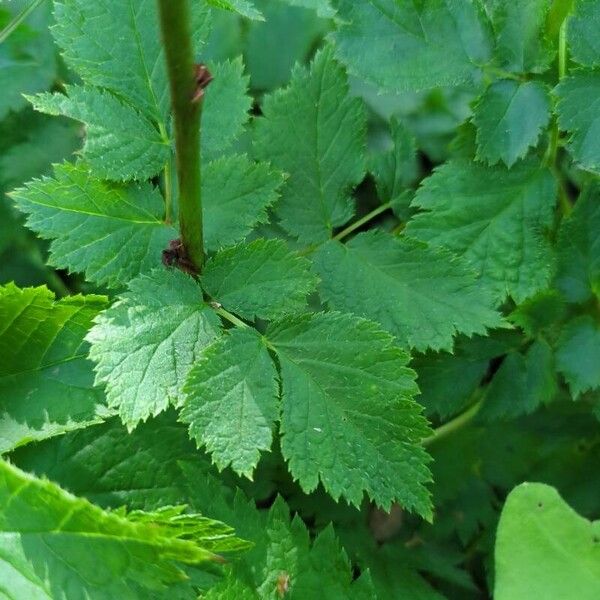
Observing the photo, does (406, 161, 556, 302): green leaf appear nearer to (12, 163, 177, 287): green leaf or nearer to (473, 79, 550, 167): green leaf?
(473, 79, 550, 167): green leaf

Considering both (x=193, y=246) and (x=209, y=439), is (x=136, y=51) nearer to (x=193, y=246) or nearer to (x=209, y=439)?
(x=193, y=246)

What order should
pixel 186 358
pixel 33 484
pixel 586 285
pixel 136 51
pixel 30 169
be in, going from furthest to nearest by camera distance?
pixel 30 169
pixel 586 285
pixel 136 51
pixel 186 358
pixel 33 484

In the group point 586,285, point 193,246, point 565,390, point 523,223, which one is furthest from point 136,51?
point 565,390

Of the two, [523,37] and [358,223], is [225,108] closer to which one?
[358,223]

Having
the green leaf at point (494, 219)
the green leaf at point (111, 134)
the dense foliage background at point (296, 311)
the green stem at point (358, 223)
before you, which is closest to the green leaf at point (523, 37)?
the dense foliage background at point (296, 311)

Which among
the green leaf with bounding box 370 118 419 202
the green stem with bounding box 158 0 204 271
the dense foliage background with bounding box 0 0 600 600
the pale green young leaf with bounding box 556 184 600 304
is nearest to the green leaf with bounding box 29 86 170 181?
the dense foliage background with bounding box 0 0 600 600

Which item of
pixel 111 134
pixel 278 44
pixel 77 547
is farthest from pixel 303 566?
pixel 278 44

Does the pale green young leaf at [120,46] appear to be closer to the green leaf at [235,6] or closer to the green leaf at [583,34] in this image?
the green leaf at [235,6]
